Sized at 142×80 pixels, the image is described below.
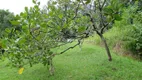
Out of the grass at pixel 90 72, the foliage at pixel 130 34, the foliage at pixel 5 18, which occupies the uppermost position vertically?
the foliage at pixel 5 18

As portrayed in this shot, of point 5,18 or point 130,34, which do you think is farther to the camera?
point 5,18

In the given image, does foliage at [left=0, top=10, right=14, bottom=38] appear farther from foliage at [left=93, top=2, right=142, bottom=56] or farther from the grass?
foliage at [left=93, top=2, right=142, bottom=56]

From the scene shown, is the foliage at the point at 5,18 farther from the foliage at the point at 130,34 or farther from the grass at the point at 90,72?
the foliage at the point at 130,34

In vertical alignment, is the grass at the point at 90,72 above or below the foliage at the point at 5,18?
below

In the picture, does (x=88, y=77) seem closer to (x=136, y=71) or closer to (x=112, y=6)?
(x=136, y=71)

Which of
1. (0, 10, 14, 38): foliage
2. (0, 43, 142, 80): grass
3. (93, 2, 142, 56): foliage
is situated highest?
(0, 10, 14, 38): foliage

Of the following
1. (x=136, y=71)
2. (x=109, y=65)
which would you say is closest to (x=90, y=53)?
(x=109, y=65)

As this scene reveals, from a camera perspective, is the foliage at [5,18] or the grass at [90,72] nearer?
the grass at [90,72]

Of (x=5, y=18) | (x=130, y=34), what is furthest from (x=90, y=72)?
(x=5, y=18)

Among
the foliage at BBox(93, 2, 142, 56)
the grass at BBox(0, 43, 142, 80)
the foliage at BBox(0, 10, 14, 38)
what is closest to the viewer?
the grass at BBox(0, 43, 142, 80)

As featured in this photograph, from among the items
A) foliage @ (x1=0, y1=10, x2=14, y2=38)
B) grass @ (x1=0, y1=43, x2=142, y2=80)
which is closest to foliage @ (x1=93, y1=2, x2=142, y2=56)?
grass @ (x1=0, y1=43, x2=142, y2=80)

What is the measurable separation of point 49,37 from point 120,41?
6.57 metres

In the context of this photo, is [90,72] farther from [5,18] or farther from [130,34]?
[5,18]

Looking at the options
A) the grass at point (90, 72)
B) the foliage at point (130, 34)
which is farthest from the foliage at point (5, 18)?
the foliage at point (130, 34)
